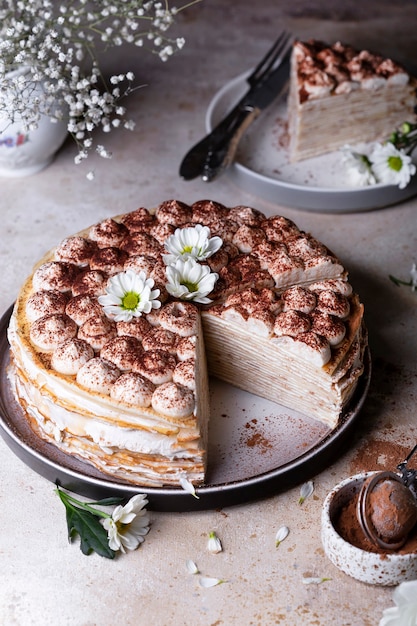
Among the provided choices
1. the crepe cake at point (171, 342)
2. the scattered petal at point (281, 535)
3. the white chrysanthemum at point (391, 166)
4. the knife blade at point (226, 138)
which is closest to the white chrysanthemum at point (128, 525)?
the crepe cake at point (171, 342)

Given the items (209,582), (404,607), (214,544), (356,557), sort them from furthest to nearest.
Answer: (214,544)
(209,582)
(356,557)
(404,607)

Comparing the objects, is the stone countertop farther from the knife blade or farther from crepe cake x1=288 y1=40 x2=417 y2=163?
crepe cake x1=288 y1=40 x2=417 y2=163

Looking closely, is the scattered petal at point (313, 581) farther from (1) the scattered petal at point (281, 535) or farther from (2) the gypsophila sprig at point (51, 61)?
(2) the gypsophila sprig at point (51, 61)

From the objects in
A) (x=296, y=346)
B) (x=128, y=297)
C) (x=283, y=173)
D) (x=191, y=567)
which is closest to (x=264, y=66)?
(x=283, y=173)

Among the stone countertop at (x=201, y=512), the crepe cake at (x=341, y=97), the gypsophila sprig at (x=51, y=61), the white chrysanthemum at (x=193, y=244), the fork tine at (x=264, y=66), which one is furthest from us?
the fork tine at (x=264, y=66)

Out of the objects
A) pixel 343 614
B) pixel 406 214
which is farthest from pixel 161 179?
pixel 343 614

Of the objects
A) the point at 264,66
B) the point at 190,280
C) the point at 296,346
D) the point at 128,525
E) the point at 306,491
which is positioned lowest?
the point at 306,491

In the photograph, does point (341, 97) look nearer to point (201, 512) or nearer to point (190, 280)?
point (190, 280)
